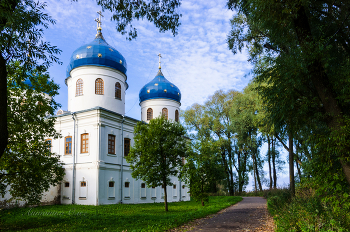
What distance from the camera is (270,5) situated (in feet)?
31.1

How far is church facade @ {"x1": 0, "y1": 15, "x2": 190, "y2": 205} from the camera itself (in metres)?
23.3

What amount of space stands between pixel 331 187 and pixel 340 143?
5.66 ft

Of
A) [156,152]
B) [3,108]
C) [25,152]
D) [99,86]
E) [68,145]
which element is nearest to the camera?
[3,108]

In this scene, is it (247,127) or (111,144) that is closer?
(111,144)

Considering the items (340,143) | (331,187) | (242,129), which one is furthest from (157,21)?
(242,129)

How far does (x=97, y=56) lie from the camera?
26.3m

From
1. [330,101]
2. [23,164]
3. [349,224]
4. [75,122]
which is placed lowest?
[349,224]

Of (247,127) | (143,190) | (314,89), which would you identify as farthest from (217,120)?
(314,89)

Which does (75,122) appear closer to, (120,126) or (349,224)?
(120,126)

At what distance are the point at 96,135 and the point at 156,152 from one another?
25.5ft

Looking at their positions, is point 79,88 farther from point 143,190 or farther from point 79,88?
point 143,190

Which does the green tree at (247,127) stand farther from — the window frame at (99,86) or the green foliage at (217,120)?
the window frame at (99,86)

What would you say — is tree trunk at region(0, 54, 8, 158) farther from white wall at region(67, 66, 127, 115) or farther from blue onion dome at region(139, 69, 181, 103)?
blue onion dome at region(139, 69, 181, 103)

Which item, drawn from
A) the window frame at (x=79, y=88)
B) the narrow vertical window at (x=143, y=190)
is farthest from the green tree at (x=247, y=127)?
the window frame at (x=79, y=88)
